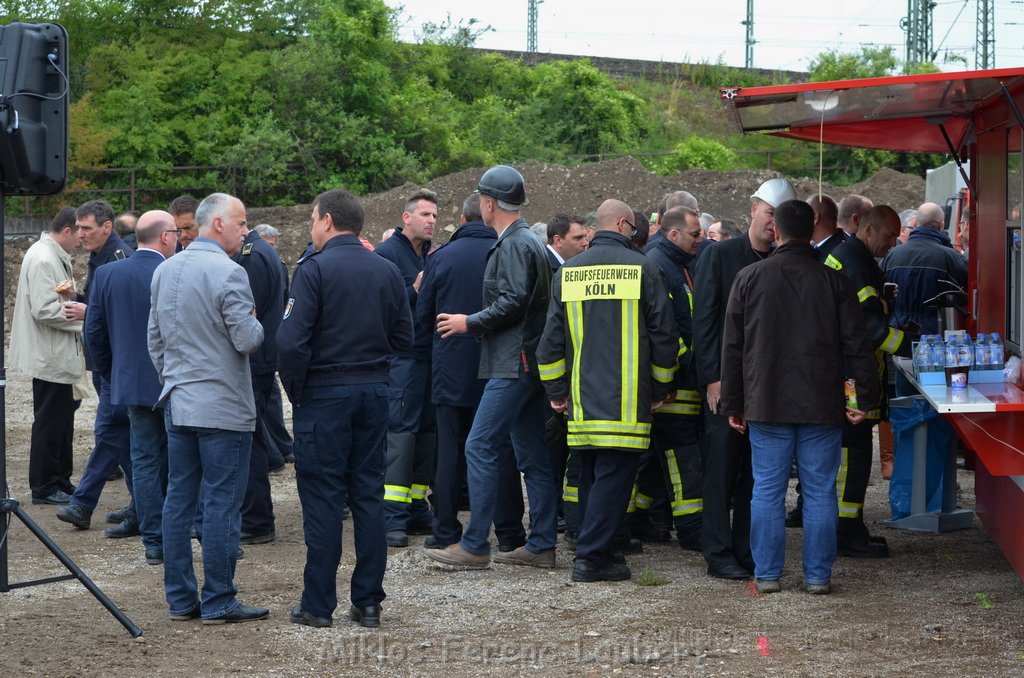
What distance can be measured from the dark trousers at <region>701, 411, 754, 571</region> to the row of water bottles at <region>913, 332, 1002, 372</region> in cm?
109

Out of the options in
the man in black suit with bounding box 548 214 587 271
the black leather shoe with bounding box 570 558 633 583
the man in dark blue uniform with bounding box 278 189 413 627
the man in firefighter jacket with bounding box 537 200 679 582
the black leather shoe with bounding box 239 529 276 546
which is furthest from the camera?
the man in black suit with bounding box 548 214 587 271

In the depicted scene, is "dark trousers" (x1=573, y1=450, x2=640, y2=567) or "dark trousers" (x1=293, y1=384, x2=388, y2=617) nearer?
"dark trousers" (x1=293, y1=384, x2=388, y2=617)

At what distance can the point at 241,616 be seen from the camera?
18.7 ft

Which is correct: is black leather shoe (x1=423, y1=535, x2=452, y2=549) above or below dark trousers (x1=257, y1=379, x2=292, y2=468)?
below

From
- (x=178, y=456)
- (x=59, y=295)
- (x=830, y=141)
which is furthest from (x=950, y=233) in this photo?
(x=178, y=456)

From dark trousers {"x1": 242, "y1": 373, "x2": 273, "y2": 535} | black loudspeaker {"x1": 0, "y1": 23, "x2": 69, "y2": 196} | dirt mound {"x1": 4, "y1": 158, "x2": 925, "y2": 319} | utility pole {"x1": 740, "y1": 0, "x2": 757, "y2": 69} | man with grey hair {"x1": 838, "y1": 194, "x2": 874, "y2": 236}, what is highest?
utility pole {"x1": 740, "y1": 0, "x2": 757, "y2": 69}

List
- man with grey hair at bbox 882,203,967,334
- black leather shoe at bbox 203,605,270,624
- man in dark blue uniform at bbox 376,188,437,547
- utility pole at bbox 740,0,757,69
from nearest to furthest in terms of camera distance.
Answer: black leather shoe at bbox 203,605,270,624 < man in dark blue uniform at bbox 376,188,437,547 < man with grey hair at bbox 882,203,967,334 < utility pole at bbox 740,0,757,69

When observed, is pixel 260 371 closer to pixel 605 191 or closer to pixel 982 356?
pixel 982 356

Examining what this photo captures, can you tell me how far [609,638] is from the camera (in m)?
5.43

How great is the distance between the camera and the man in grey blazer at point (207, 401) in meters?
5.52

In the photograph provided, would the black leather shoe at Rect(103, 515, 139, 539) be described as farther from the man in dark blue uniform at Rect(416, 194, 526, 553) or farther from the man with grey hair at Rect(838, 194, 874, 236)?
the man with grey hair at Rect(838, 194, 874, 236)

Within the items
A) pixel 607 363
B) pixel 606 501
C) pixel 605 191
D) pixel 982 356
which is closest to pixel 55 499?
pixel 606 501

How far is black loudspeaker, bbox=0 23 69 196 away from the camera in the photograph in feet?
16.8

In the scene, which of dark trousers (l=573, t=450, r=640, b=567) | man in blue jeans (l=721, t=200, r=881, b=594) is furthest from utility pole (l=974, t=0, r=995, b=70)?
dark trousers (l=573, t=450, r=640, b=567)
